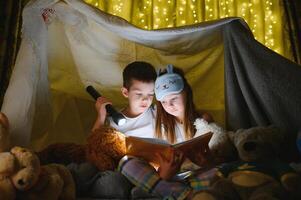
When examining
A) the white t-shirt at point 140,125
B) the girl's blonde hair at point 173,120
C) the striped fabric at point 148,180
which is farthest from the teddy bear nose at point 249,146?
the white t-shirt at point 140,125

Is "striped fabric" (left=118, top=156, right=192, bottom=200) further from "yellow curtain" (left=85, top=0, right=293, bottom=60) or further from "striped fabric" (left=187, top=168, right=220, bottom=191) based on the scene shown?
"yellow curtain" (left=85, top=0, right=293, bottom=60)

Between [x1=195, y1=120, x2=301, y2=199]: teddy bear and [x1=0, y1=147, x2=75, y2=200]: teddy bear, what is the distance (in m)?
0.43

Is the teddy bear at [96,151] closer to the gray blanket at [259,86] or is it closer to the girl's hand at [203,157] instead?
the girl's hand at [203,157]

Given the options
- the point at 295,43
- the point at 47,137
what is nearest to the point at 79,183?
the point at 47,137

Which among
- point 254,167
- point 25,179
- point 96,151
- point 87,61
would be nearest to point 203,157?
point 254,167

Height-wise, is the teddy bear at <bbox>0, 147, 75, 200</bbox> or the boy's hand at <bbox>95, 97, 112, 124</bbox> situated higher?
the boy's hand at <bbox>95, 97, 112, 124</bbox>

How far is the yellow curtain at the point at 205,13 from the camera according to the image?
217 cm

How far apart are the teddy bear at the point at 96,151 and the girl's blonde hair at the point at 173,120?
22cm

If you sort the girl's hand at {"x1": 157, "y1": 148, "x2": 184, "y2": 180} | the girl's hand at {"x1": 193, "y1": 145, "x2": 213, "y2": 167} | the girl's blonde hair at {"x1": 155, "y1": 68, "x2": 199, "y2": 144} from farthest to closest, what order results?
the girl's blonde hair at {"x1": 155, "y1": 68, "x2": 199, "y2": 144}
the girl's hand at {"x1": 193, "y1": 145, "x2": 213, "y2": 167}
the girl's hand at {"x1": 157, "y1": 148, "x2": 184, "y2": 180}

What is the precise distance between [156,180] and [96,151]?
1.04 feet

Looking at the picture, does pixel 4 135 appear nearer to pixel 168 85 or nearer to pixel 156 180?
pixel 156 180

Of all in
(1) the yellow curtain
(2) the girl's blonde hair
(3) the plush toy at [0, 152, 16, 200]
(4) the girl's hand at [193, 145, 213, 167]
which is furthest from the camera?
(1) the yellow curtain

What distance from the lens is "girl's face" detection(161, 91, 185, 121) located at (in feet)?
5.64

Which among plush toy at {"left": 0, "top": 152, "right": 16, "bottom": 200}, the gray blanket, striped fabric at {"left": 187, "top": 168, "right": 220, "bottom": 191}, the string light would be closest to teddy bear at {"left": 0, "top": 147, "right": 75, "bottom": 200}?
plush toy at {"left": 0, "top": 152, "right": 16, "bottom": 200}
